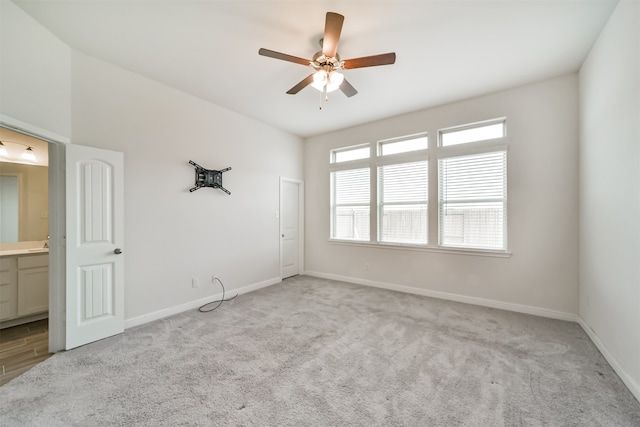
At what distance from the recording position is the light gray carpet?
166cm

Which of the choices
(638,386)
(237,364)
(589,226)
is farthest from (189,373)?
(589,226)

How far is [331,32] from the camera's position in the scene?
1.97m

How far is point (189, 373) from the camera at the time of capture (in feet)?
6.88

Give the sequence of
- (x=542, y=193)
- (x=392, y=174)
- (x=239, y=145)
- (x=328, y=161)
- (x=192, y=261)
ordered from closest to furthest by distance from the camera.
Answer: (x=542, y=193) → (x=192, y=261) → (x=239, y=145) → (x=392, y=174) → (x=328, y=161)

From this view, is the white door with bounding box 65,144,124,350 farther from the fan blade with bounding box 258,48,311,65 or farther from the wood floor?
the fan blade with bounding box 258,48,311,65

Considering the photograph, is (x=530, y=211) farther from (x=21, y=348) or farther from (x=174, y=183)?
(x=21, y=348)

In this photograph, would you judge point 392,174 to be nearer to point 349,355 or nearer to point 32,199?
point 349,355

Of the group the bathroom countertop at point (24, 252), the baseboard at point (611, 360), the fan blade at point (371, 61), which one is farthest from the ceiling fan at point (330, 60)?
the bathroom countertop at point (24, 252)

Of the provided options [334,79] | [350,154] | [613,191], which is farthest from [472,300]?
[334,79]

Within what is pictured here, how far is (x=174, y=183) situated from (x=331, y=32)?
8.87ft

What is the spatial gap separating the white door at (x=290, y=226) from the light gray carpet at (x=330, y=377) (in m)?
2.10

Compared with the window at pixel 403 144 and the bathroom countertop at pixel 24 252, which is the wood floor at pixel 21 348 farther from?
the window at pixel 403 144

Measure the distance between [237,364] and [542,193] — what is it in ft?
13.5

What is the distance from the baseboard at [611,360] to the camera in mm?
1842
